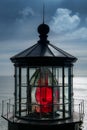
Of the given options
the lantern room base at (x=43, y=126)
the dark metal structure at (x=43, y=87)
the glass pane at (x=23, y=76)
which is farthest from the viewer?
the glass pane at (x=23, y=76)

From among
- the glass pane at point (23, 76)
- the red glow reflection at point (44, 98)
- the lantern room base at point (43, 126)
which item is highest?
the glass pane at point (23, 76)

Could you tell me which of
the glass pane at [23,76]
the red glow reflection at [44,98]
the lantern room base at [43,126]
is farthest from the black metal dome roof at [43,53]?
the lantern room base at [43,126]

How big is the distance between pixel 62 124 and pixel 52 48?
70.8 inches

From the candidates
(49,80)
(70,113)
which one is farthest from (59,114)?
(49,80)

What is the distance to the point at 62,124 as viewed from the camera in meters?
6.17

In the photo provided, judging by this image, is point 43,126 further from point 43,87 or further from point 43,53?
point 43,53

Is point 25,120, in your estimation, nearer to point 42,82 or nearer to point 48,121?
point 48,121

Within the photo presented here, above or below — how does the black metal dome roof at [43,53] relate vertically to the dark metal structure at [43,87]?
above

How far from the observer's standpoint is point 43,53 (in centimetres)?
652

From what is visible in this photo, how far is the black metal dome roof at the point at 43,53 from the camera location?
21.1ft

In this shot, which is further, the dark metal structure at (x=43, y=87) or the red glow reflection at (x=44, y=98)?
the red glow reflection at (x=44, y=98)

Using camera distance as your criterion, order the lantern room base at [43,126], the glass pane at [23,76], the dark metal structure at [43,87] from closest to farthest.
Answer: the lantern room base at [43,126]
the dark metal structure at [43,87]
the glass pane at [23,76]

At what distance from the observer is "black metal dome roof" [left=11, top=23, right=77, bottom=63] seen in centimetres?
645

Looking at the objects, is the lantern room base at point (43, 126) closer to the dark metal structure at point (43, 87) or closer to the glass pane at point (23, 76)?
the dark metal structure at point (43, 87)
